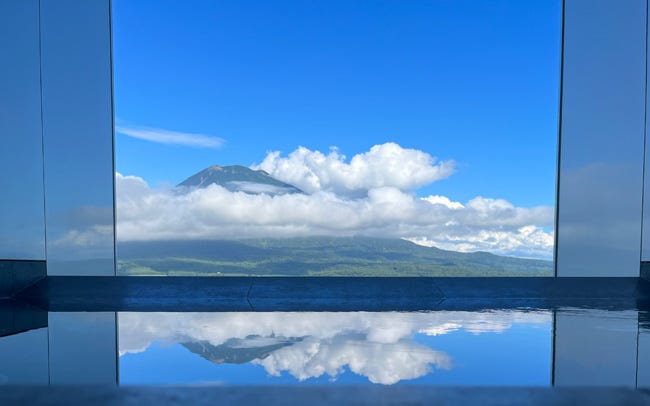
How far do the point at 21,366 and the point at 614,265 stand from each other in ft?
26.1

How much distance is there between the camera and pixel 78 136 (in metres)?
7.40

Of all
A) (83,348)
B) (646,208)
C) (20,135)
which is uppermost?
(20,135)

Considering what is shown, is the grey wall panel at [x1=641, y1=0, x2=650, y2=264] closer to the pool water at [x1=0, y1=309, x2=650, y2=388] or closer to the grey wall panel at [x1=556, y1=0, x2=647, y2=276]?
the grey wall panel at [x1=556, y1=0, x2=647, y2=276]

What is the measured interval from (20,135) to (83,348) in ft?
16.5

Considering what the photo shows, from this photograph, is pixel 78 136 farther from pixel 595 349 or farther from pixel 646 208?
pixel 646 208

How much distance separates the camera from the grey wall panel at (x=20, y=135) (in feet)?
22.6

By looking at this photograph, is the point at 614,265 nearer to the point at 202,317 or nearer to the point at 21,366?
the point at 202,317

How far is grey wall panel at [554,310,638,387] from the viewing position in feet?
8.52

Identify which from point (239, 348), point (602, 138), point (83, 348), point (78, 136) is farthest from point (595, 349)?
point (78, 136)

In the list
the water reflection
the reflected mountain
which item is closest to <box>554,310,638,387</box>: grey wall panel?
the water reflection

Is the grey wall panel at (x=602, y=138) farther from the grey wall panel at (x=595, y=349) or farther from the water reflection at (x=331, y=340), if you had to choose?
the water reflection at (x=331, y=340)

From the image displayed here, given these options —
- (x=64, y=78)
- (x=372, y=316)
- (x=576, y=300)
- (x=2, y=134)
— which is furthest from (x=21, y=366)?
(x=576, y=300)

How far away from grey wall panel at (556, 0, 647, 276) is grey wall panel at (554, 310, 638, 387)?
2.55 meters

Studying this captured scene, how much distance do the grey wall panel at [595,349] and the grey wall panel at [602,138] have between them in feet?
8.37
